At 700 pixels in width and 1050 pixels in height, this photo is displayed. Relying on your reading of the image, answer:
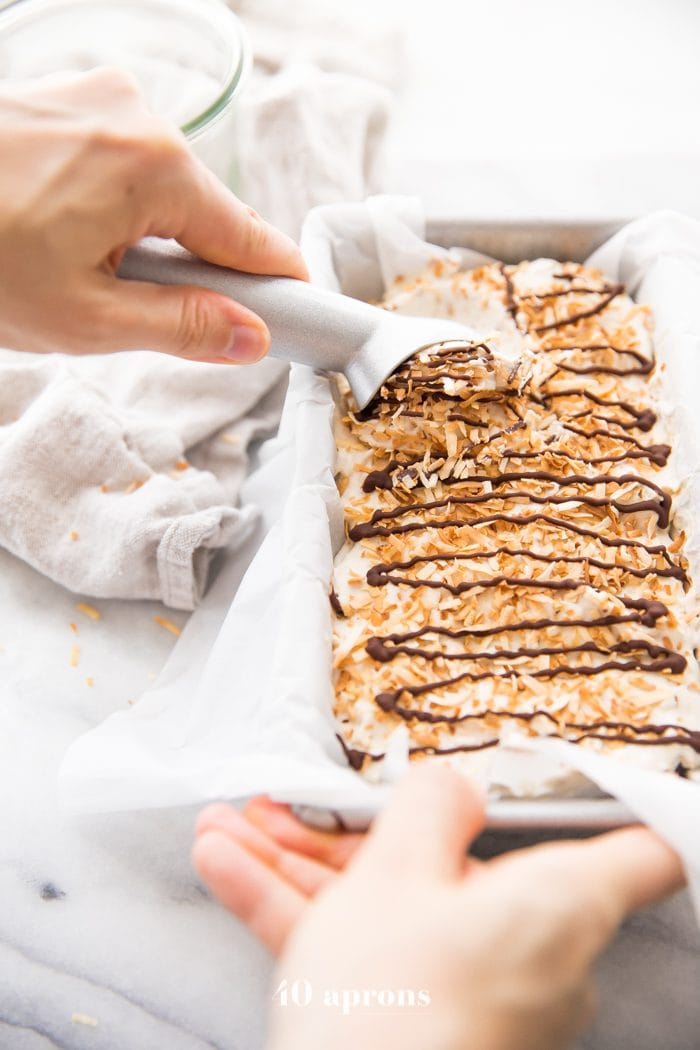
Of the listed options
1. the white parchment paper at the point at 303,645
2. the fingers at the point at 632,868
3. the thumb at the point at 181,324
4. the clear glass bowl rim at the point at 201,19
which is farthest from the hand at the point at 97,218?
the fingers at the point at 632,868

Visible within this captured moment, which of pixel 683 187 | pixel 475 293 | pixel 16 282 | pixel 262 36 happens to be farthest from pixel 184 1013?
pixel 262 36

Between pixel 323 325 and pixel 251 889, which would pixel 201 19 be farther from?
pixel 251 889

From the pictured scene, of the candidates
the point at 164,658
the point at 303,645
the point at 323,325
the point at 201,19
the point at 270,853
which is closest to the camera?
the point at 270,853

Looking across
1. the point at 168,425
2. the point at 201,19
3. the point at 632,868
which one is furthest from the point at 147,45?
the point at 632,868

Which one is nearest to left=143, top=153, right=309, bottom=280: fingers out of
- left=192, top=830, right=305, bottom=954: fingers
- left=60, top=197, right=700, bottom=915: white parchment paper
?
left=60, top=197, right=700, bottom=915: white parchment paper

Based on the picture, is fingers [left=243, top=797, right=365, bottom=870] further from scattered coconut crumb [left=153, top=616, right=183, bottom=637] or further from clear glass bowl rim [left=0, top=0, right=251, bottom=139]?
clear glass bowl rim [left=0, top=0, right=251, bottom=139]

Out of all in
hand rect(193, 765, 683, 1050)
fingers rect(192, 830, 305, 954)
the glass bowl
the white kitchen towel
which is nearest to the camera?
hand rect(193, 765, 683, 1050)
